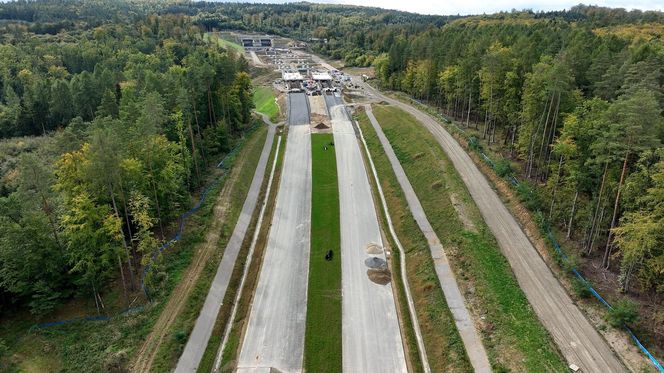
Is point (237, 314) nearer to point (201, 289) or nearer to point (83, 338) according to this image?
point (201, 289)

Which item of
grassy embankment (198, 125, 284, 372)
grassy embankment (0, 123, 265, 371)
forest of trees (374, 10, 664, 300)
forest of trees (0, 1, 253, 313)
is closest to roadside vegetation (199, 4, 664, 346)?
forest of trees (374, 10, 664, 300)

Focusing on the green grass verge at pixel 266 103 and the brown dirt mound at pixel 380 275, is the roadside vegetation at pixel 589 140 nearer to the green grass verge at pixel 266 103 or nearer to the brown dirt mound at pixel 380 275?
the brown dirt mound at pixel 380 275

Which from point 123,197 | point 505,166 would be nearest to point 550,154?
point 505,166

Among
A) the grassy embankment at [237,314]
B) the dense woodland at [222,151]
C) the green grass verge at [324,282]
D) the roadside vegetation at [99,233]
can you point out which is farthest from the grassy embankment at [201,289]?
the green grass verge at [324,282]

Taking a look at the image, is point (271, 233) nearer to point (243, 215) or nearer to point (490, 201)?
point (243, 215)

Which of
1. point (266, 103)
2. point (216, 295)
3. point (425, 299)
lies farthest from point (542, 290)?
point (266, 103)

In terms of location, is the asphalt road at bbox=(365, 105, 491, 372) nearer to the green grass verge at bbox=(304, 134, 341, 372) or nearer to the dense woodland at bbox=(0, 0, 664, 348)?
the green grass verge at bbox=(304, 134, 341, 372)

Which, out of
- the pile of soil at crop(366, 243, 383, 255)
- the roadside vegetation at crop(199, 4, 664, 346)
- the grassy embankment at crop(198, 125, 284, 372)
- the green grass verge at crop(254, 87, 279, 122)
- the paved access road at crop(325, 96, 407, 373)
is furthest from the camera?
the green grass verge at crop(254, 87, 279, 122)

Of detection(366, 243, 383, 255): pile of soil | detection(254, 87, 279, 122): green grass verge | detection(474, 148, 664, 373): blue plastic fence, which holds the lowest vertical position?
detection(366, 243, 383, 255): pile of soil
